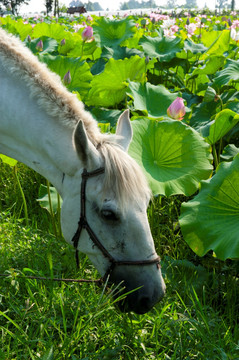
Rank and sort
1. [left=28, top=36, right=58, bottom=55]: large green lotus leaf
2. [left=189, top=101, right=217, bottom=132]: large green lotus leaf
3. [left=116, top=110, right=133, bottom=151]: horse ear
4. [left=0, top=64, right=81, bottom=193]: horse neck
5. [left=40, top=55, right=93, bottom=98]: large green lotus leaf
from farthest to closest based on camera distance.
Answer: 1. [left=28, top=36, right=58, bottom=55]: large green lotus leaf
2. [left=40, top=55, right=93, bottom=98]: large green lotus leaf
3. [left=189, top=101, right=217, bottom=132]: large green lotus leaf
4. [left=116, top=110, right=133, bottom=151]: horse ear
5. [left=0, top=64, right=81, bottom=193]: horse neck

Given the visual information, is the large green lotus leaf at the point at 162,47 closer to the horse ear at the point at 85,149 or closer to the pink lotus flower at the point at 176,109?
the pink lotus flower at the point at 176,109

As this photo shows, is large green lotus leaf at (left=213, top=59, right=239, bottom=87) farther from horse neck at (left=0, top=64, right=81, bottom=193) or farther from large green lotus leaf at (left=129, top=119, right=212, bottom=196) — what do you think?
horse neck at (left=0, top=64, right=81, bottom=193)

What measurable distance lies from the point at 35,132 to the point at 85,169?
38 centimetres

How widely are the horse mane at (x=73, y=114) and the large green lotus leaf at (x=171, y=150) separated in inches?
31.5

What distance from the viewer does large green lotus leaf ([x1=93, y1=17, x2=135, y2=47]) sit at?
18.5ft

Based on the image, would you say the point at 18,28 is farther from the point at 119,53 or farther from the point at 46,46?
the point at 119,53

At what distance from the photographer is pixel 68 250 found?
9.87 ft

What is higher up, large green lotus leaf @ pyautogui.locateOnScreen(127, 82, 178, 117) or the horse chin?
large green lotus leaf @ pyautogui.locateOnScreen(127, 82, 178, 117)

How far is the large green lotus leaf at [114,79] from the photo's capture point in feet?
12.7

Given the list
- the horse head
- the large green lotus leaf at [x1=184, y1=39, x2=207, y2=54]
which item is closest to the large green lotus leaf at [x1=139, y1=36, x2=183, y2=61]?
the large green lotus leaf at [x1=184, y1=39, x2=207, y2=54]

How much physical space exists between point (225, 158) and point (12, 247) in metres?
1.71

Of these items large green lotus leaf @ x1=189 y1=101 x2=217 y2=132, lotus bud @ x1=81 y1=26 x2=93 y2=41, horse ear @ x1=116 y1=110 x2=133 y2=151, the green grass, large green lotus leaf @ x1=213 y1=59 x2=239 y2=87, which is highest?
lotus bud @ x1=81 y1=26 x2=93 y2=41

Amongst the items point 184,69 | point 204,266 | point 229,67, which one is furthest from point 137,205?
point 184,69

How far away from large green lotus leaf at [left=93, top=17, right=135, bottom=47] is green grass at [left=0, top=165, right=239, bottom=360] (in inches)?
124
